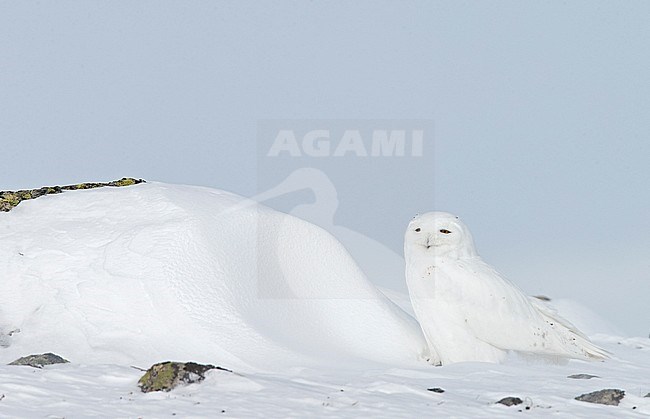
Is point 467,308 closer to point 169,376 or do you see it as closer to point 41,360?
point 169,376

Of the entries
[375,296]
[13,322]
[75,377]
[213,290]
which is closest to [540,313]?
[375,296]

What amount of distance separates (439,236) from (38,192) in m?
7.38

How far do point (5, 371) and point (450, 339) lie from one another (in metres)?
5.62

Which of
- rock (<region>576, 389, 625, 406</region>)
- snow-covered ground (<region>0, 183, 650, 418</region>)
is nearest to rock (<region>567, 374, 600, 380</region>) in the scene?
snow-covered ground (<region>0, 183, 650, 418</region>)

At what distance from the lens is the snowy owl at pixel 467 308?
12.1 metres

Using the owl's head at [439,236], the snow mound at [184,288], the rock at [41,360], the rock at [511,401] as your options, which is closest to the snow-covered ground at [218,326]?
the snow mound at [184,288]

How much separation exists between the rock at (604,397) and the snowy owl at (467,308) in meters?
2.50

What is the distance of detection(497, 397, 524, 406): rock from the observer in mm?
9180

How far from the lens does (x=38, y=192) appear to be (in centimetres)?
1583

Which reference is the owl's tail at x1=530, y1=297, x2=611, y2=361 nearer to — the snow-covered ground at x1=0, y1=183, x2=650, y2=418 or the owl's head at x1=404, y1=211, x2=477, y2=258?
the snow-covered ground at x1=0, y1=183, x2=650, y2=418

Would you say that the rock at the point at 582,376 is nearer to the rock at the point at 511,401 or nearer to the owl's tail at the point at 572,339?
the owl's tail at the point at 572,339

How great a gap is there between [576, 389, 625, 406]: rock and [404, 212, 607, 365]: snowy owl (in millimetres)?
2495

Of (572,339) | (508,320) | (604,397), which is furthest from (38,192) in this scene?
(604,397)

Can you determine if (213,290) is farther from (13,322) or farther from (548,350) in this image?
(548,350)
